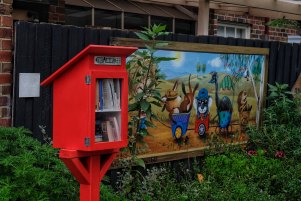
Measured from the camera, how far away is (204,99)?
254 inches

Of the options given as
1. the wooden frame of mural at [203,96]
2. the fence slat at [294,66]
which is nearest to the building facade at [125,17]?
the wooden frame of mural at [203,96]

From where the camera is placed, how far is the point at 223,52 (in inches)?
262

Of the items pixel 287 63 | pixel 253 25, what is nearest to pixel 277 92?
pixel 287 63

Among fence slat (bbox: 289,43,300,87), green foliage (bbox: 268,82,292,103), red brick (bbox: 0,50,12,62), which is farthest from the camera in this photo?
fence slat (bbox: 289,43,300,87)

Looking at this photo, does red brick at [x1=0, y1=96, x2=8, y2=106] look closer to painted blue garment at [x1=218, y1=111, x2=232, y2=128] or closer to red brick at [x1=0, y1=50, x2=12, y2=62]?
red brick at [x1=0, y1=50, x2=12, y2=62]

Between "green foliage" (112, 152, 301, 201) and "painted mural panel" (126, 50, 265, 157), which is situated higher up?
"painted mural panel" (126, 50, 265, 157)

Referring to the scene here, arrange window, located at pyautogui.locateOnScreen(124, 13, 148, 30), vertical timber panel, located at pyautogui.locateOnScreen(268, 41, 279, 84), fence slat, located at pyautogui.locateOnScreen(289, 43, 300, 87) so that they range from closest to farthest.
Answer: vertical timber panel, located at pyautogui.locateOnScreen(268, 41, 279, 84), fence slat, located at pyautogui.locateOnScreen(289, 43, 300, 87), window, located at pyautogui.locateOnScreen(124, 13, 148, 30)

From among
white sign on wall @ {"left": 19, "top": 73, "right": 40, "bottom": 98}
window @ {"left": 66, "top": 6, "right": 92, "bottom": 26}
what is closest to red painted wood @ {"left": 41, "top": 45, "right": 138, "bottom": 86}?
white sign on wall @ {"left": 19, "top": 73, "right": 40, "bottom": 98}

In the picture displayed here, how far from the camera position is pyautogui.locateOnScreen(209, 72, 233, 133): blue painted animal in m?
6.60

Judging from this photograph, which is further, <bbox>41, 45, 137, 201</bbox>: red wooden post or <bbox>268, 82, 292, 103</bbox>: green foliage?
<bbox>268, 82, 292, 103</bbox>: green foliage

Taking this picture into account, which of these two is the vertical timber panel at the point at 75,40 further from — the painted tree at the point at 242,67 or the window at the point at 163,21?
the window at the point at 163,21

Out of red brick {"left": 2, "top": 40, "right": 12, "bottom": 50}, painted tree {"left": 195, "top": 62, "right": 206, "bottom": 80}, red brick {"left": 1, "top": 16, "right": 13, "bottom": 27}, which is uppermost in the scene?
red brick {"left": 1, "top": 16, "right": 13, "bottom": 27}

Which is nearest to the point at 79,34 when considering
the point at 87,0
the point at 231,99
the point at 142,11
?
the point at 231,99

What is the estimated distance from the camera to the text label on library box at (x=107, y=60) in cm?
359
